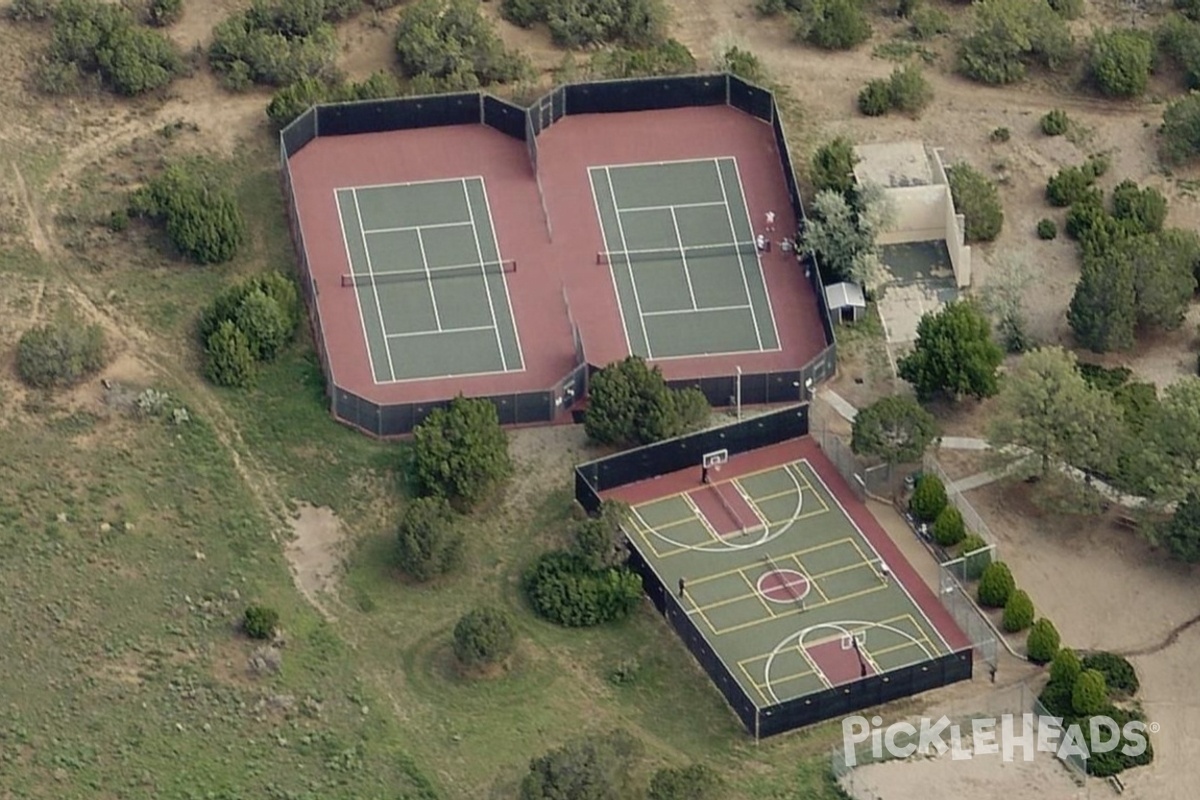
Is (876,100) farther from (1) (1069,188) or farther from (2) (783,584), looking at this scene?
(2) (783,584)

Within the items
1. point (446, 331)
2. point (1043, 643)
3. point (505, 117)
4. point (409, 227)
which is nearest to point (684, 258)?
point (505, 117)

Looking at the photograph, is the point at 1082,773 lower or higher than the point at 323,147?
lower

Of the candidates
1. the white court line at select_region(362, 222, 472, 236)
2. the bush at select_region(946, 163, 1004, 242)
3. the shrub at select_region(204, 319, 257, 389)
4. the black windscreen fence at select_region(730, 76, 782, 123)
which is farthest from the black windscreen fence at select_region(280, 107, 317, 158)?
the bush at select_region(946, 163, 1004, 242)

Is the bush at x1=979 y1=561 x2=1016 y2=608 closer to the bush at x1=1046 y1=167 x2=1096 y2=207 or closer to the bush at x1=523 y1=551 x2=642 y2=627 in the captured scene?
the bush at x1=523 y1=551 x2=642 y2=627

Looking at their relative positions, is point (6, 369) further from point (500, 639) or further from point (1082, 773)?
point (1082, 773)

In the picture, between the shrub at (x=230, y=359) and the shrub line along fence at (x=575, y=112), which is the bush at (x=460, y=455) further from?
the shrub at (x=230, y=359)

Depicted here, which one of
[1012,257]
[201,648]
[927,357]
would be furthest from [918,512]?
[201,648]

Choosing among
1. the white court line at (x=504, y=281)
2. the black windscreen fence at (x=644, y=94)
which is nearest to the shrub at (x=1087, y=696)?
the white court line at (x=504, y=281)
